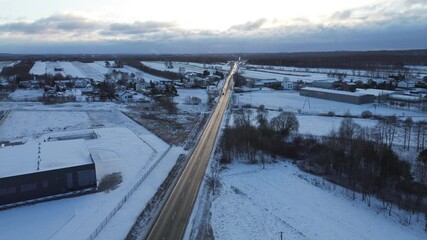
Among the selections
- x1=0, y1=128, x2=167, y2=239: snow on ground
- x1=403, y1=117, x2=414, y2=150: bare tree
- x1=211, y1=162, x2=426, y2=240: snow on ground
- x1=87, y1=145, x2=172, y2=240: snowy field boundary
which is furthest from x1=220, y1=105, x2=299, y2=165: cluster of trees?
x1=403, y1=117, x2=414, y2=150: bare tree

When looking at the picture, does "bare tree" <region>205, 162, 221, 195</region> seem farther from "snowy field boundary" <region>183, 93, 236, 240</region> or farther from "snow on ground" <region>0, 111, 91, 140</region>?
"snow on ground" <region>0, 111, 91, 140</region>

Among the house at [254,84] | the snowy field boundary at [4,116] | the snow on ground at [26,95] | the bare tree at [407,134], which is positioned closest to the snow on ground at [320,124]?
the bare tree at [407,134]

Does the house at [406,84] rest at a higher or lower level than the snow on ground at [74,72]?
lower

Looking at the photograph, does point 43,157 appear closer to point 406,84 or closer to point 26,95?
point 26,95

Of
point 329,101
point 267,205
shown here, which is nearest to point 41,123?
point 267,205

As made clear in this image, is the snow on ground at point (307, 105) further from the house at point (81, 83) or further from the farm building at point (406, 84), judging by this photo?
the house at point (81, 83)

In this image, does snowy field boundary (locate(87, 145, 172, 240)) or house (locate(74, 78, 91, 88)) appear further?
house (locate(74, 78, 91, 88))

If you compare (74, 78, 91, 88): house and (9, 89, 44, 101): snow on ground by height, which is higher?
(74, 78, 91, 88): house
